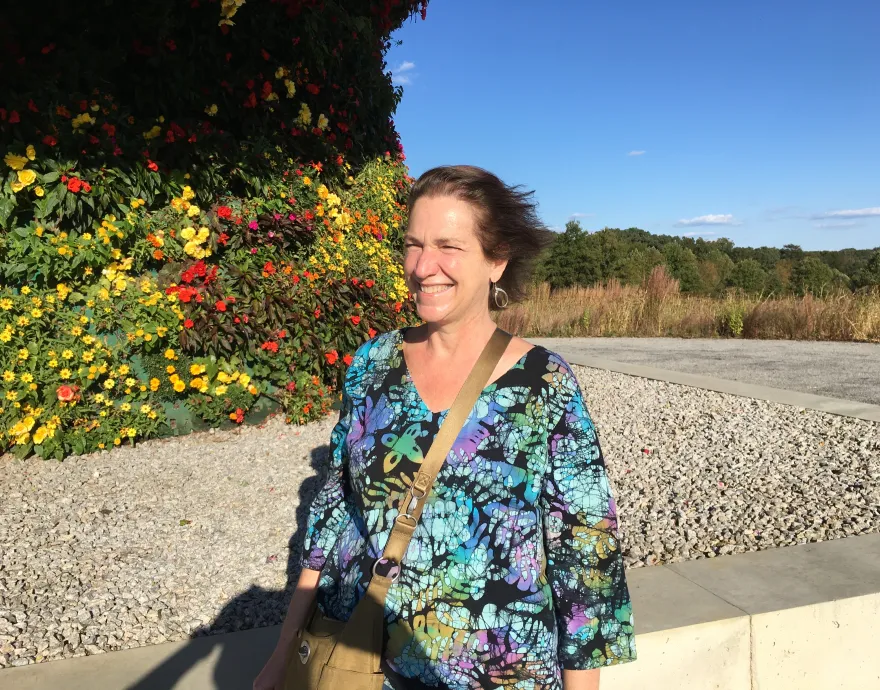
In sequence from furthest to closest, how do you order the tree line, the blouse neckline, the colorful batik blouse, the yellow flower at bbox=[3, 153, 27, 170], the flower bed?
the tree line → the flower bed → the yellow flower at bbox=[3, 153, 27, 170] → the blouse neckline → the colorful batik blouse

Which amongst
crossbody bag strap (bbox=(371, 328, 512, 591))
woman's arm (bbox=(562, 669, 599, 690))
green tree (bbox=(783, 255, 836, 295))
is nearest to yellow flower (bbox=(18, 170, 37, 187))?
crossbody bag strap (bbox=(371, 328, 512, 591))

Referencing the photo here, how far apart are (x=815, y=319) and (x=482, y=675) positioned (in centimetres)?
1261

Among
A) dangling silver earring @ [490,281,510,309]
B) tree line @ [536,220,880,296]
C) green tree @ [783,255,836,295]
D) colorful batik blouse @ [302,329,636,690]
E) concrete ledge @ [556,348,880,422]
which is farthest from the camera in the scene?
green tree @ [783,255,836,295]

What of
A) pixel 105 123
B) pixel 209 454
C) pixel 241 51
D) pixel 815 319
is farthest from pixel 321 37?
pixel 815 319

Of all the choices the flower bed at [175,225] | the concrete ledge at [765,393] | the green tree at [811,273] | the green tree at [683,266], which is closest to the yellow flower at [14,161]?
the flower bed at [175,225]

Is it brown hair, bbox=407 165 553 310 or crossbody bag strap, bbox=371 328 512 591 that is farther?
brown hair, bbox=407 165 553 310

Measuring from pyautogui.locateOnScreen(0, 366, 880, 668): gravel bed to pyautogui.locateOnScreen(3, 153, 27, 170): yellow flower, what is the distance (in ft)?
5.63

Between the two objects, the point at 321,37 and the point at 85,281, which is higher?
the point at 321,37

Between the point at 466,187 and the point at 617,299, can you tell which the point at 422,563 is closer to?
the point at 466,187

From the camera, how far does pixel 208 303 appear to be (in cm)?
415

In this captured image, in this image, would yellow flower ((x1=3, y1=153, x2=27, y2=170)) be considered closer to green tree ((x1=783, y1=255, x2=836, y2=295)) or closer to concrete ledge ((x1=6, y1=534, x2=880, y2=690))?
concrete ledge ((x1=6, y1=534, x2=880, y2=690))

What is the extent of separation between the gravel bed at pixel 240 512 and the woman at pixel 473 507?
124 cm

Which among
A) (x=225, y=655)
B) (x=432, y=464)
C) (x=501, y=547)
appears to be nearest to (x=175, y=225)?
(x=225, y=655)

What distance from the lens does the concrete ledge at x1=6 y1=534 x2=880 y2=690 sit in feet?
5.73
